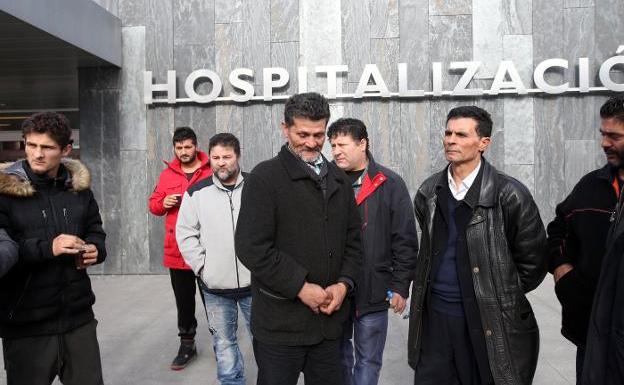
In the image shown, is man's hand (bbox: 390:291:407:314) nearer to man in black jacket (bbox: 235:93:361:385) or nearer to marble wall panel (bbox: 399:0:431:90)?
man in black jacket (bbox: 235:93:361:385)

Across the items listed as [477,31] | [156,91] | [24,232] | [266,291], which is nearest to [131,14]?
[156,91]

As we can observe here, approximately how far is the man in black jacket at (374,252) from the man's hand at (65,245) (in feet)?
5.39

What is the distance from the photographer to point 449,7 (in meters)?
7.73

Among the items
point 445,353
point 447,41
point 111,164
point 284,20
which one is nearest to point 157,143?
point 111,164

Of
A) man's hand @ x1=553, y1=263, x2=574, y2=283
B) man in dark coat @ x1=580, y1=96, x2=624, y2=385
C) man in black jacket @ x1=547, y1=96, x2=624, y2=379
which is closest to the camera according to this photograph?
man in dark coat @ x1=580, y1=96, x2=624, y2=385

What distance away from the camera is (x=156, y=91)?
8.02 meters

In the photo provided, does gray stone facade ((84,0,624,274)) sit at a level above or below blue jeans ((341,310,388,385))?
above

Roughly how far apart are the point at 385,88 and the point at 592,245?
5247mm

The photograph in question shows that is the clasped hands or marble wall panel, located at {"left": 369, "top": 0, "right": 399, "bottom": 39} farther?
marble wall panel, located at {"left": 369, "top": 0, "right": 399, "bottom": 39}

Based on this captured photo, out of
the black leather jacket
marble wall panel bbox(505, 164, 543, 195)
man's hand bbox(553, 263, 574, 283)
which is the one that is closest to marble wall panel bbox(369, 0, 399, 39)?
marble wall panel bbox(505, 164, 543, 195)

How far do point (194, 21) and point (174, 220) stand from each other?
172 inches

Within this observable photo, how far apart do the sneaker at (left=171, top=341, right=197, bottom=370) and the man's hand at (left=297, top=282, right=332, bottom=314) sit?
2526mm

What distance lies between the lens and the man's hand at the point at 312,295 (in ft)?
7.74

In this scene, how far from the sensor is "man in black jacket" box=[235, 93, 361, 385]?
237 centimetres
